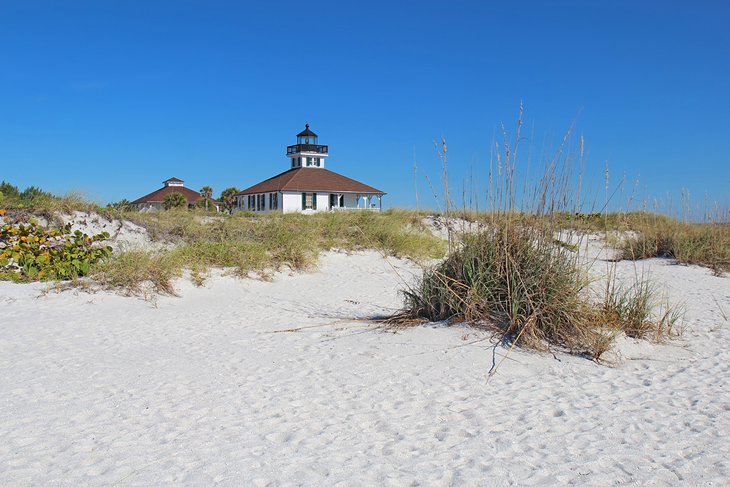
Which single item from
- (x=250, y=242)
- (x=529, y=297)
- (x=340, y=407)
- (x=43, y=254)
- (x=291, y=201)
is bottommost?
(x=340, y=407)

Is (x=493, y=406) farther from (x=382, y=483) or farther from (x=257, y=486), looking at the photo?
(x=257, y=486)

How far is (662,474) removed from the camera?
3.08 meters

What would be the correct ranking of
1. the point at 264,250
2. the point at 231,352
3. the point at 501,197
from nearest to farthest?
the point at 231,352 < the point at 501,197 < the point at 264,250

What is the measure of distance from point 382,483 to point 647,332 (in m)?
4.01

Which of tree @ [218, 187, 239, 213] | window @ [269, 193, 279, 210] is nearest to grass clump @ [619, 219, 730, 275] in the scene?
window @ [269, 193, 279, 210]

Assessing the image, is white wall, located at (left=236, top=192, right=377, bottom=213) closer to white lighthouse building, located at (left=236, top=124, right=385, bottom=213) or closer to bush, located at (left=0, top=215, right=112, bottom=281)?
white lighthouse building, located at (left=236, top=124, right=385, bottom=213)

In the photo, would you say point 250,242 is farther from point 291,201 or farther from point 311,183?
point 311,183

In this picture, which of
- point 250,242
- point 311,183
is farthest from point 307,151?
point 250,242

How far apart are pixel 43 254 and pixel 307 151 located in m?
39.9

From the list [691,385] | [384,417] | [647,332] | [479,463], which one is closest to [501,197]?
[647,332]

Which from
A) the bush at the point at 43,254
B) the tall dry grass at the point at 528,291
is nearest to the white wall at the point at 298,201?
the bush at the point at 43,254

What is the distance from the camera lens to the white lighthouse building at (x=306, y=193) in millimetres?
39531

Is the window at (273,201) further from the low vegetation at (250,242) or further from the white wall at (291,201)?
the low vegetation at (250,242)

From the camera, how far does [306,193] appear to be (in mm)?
39938
